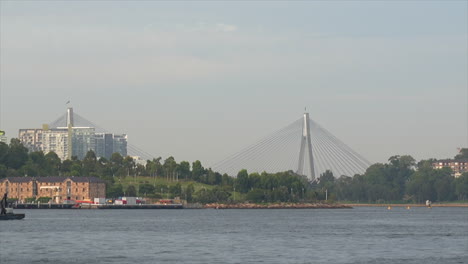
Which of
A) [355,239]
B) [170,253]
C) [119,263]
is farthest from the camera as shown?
[355,239]

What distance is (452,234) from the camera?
126438mm

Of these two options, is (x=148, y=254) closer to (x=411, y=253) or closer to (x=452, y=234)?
(x=411, y=253)

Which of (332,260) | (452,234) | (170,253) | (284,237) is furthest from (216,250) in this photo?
(452,234)

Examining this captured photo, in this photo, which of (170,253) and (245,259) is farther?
(170,253)

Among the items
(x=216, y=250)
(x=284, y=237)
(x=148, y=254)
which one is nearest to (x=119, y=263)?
(x=148, y=254)

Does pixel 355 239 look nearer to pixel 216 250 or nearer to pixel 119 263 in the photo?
pixel 216 250

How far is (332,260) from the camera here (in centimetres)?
8225

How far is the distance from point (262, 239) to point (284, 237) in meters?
5.25

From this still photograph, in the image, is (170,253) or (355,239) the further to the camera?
(355,239)

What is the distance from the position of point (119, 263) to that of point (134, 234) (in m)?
42.6

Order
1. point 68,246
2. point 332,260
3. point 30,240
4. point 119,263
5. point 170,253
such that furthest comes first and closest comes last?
point 30,240 → point 68,246 → point 170,253 → point 332,260 → point 119,263

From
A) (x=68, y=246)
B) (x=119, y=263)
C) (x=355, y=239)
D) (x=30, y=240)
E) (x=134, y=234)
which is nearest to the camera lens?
(x=119, y=263)

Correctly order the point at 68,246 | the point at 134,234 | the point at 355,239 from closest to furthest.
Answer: the point at 68,246 → the point at 355,239 → the point at 134,234

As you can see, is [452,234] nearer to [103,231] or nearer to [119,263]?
[103,231]
